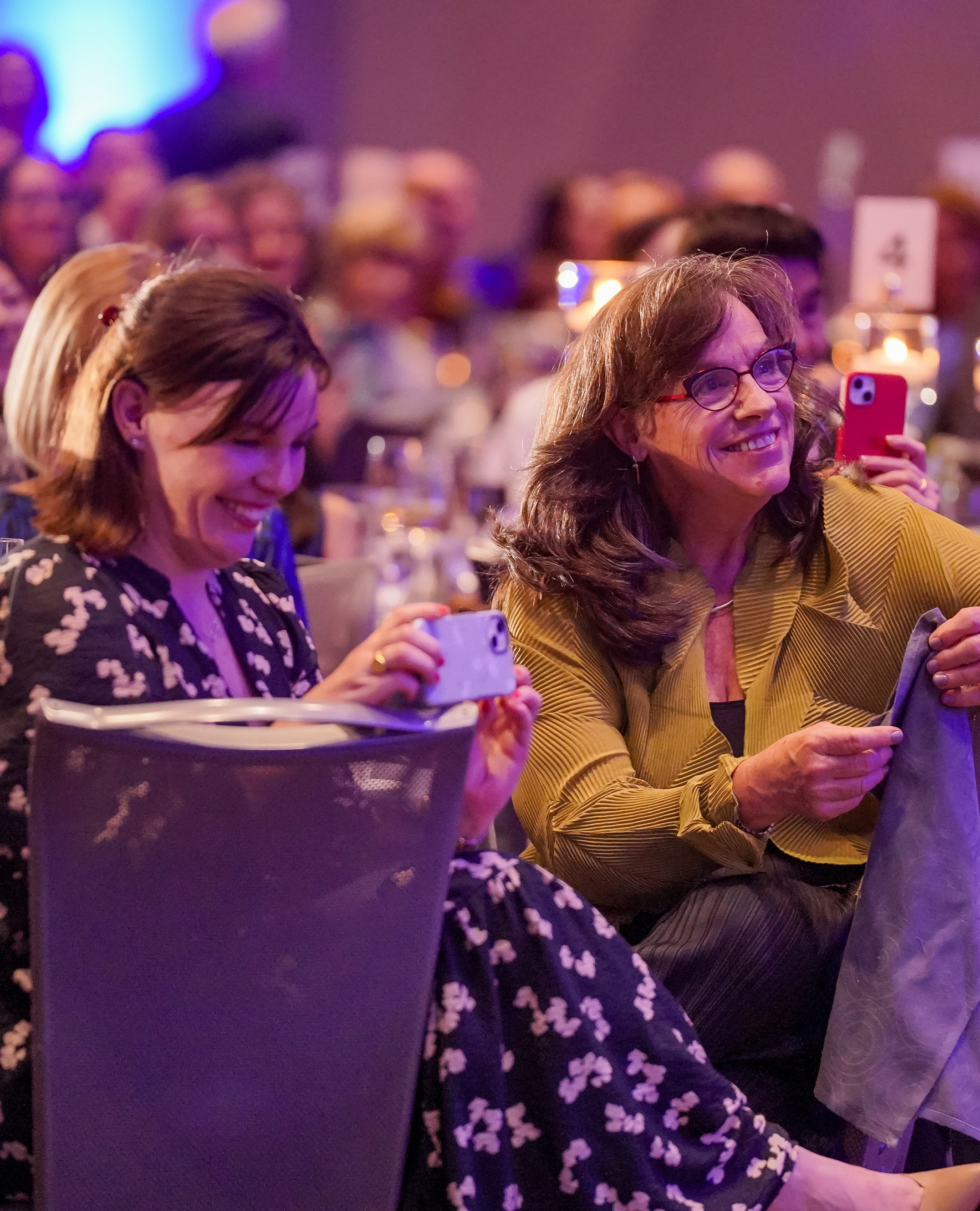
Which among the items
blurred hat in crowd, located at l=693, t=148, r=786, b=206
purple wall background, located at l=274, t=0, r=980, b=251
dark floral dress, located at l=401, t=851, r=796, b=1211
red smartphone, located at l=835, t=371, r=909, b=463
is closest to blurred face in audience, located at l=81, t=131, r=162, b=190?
purple wall background, located at l=274, t=0, r=980, b=251

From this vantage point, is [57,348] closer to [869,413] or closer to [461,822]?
[461,822]

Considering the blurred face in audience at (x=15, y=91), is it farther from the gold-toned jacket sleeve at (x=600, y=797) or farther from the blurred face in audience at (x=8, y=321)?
the gold-toned jacket sleeve at (x=600, y=797)

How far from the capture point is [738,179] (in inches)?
273

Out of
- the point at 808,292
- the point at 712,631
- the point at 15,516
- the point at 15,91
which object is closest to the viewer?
the point at 712,631

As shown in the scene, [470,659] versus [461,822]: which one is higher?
[470,659]

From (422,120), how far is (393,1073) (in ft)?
25.1

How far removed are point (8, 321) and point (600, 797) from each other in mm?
1723

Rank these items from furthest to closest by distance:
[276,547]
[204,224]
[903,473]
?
1. [204,224]
2. [276,547]
3. [903,473]

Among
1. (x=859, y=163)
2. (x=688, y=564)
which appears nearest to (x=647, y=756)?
(x=688, y=564)

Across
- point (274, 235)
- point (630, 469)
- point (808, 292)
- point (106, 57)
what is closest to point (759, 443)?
point (630, 469)

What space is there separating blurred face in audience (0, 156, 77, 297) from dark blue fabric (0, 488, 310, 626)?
2.59 metres

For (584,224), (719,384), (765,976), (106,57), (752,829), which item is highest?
(106,57)

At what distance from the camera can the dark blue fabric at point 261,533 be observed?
2229 millimetres

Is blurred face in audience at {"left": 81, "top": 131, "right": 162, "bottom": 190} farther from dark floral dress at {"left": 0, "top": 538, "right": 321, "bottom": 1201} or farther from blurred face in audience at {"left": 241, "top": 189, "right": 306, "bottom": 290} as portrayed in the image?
dark floral dress at {"left": 0, "top": 538, "right": 321, "bottom": 1201}
